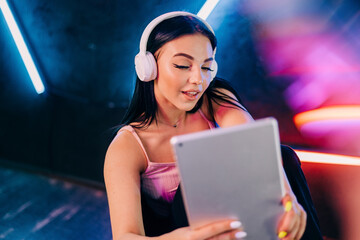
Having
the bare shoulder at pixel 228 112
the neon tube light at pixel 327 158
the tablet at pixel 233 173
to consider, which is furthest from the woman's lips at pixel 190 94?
the neon tube light at pixel 327 158

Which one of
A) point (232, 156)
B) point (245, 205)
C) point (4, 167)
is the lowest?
point (4, 167)

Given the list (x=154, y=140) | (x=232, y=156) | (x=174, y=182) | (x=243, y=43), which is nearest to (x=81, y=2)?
(x=243, y=43)

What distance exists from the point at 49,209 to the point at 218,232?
174 cm

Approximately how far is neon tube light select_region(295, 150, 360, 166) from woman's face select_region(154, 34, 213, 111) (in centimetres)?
76

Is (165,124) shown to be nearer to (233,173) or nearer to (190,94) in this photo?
(190,94)

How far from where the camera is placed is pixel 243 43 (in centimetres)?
149

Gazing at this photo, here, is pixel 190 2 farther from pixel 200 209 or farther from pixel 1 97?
pixel 1 97

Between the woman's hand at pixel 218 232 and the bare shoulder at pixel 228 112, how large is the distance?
526mm

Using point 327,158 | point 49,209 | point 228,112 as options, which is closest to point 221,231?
point 228,112

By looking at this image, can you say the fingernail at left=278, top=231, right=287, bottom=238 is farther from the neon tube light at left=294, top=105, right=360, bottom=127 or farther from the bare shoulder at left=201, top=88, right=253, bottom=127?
the neon tube light at left=294, top=105, right=360, bottom=127

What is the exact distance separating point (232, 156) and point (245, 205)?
126 mm

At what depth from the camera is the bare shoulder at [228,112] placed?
112 cm

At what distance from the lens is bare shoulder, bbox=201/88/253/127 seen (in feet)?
3.69

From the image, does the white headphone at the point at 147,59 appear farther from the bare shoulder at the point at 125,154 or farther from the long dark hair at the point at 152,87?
the bare shoulder at the point at 125,154
